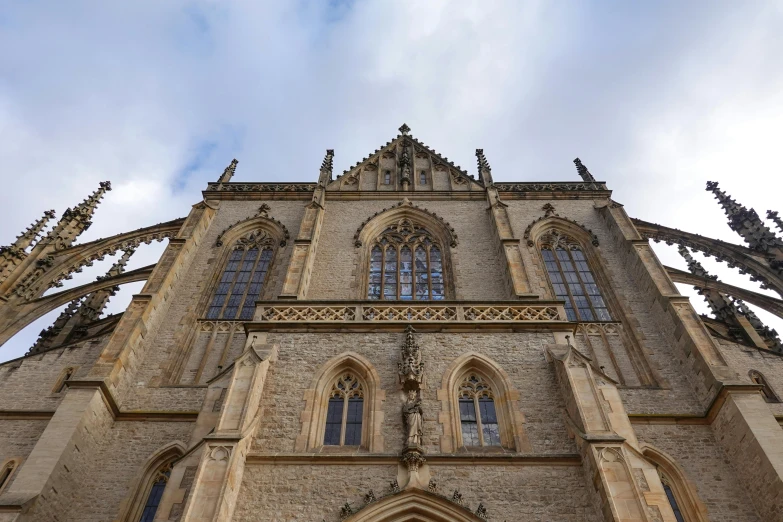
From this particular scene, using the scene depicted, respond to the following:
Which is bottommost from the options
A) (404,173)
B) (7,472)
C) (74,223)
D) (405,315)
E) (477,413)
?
(7,472)

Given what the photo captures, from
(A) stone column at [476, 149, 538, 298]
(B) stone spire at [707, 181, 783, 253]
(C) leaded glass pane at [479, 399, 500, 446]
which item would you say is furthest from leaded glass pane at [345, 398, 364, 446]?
(B) stone spire at [707, 181, 783, 253]

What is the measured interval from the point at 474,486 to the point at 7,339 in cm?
1361

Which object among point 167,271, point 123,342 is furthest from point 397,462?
point 167,271

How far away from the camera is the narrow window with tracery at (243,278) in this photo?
1602 centimetres

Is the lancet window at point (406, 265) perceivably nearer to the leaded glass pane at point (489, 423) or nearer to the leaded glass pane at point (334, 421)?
the leaded glass pane at point (489, 423)

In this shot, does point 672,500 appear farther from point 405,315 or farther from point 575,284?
point 575,284

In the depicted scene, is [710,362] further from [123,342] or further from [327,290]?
[123,342]

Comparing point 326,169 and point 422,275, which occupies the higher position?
point 326,169

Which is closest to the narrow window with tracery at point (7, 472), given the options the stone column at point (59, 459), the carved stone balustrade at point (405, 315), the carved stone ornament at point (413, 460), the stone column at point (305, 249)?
the stone column at point (59, 459)

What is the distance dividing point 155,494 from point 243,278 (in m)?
7.62

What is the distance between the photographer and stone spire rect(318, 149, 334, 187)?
21311mm

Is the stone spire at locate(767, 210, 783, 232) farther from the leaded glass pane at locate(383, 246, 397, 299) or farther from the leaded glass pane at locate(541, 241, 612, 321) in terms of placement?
the leaded glass pane at locate(383, 246, 397, 299)

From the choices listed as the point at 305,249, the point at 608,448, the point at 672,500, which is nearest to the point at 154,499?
the point at 305,249

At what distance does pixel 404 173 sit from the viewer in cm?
2194
